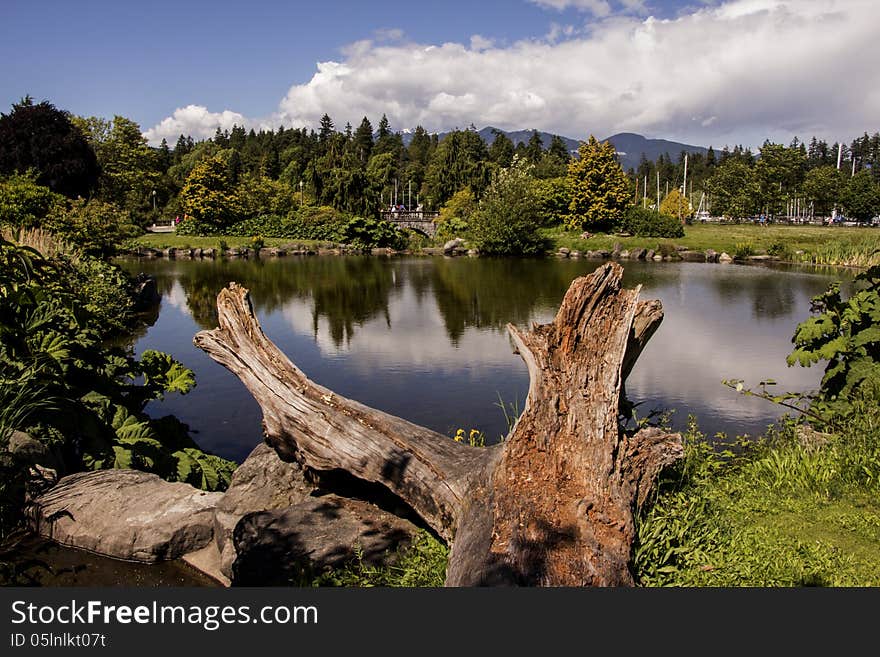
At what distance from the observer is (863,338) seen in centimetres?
676

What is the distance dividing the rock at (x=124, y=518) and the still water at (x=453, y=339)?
10.3ft

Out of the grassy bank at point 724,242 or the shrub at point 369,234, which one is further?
the shrub at point 369,234

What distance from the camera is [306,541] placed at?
4492 mm

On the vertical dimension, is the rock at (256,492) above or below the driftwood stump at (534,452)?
below

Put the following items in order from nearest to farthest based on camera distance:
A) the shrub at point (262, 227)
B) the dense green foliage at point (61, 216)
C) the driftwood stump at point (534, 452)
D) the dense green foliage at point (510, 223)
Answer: the driftwood stump at point (534, 452)
the dense green foliage at point (61, 216)
the dense green foliage at point (510, 223)
the shrub at point (262, 227)

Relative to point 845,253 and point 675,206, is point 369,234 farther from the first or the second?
point 675,206

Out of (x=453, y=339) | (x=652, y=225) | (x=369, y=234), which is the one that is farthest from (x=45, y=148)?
(x=652, y=225)

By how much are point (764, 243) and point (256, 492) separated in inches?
1658

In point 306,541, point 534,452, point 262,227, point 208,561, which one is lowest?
point 208,561

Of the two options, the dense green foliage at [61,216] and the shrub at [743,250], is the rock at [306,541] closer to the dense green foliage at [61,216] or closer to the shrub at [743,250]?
the dense green foliage at [61,216]

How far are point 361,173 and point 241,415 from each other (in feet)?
137

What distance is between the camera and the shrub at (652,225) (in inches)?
1797

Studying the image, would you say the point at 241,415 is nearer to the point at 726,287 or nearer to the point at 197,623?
the point at 197,623

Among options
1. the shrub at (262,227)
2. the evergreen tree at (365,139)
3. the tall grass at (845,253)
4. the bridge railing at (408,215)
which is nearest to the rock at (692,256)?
the tall grass at (845,253)
